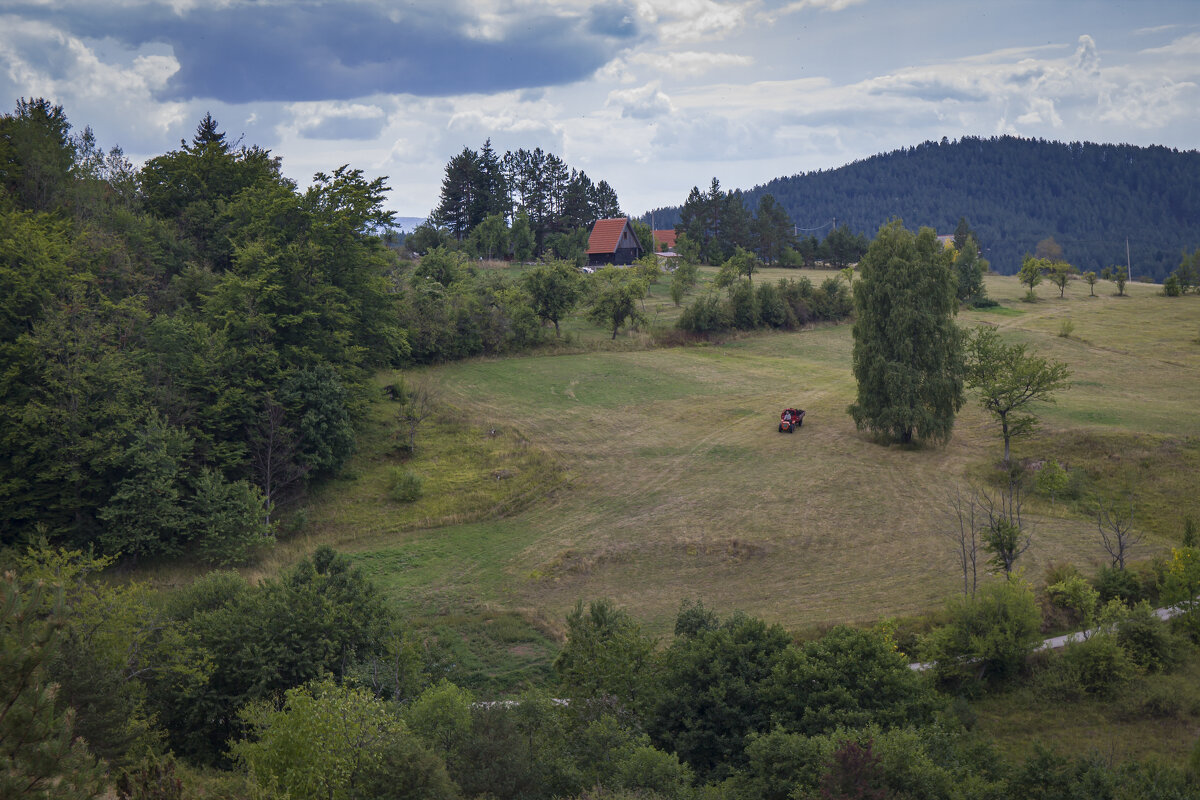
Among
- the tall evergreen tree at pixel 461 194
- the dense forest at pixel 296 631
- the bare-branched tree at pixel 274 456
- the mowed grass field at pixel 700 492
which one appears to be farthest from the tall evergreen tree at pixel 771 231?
the bare-branched tree at pixel 274 456

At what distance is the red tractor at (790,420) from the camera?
143 ft

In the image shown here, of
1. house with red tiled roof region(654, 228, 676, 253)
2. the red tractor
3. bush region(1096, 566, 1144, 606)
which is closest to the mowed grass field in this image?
the red tractor

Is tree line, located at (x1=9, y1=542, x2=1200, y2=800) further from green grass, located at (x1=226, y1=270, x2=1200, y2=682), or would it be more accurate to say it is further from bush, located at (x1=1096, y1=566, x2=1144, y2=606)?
green grass, located at (x1=226, y1=270, x2=1200, y2=682)

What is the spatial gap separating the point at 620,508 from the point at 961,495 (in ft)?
48.2

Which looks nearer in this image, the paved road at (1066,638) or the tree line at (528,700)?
the tree line at (528,700)

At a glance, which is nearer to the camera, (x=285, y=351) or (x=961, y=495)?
(x=961, y=495)

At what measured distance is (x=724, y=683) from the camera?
18203 mm

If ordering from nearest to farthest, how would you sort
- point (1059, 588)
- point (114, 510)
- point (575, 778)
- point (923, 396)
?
point (575, 778) < point (1059, 588) < point (114, 510) < point (923, 396)

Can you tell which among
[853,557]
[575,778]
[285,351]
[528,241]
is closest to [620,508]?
[853,557]

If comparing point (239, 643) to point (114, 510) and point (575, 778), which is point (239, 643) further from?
point (114, 510)

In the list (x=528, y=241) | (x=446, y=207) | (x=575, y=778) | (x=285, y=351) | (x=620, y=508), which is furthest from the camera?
(x=446, y=207)

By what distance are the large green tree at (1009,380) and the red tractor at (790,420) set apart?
8.54m

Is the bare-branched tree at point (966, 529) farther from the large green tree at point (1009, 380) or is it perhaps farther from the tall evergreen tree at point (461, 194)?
the tall evergreen tree at point (461, 194)

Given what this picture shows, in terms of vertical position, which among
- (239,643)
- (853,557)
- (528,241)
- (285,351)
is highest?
(528,241)
